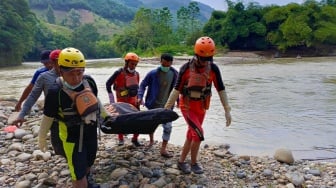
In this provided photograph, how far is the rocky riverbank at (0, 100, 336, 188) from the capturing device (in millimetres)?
5102

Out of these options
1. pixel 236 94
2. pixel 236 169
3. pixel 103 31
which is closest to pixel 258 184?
pixel 236 169

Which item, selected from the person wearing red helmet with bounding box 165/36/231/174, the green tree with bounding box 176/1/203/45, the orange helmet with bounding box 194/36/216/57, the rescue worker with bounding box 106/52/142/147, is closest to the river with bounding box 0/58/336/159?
the rescue worker with bounding box 106/52/142/147

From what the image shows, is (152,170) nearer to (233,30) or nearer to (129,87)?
(129,87)

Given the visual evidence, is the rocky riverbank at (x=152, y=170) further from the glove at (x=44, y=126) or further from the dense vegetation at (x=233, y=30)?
the dense vegetation at (x=233, y=30)

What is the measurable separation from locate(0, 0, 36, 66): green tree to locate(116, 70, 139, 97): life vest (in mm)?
57453

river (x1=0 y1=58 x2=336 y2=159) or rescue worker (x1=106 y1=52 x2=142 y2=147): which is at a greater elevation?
rescue worker (x1=106 y1=52 x2=142 y2=147)

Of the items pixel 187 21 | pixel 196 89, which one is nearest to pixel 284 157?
pixel 196 89

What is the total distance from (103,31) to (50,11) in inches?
991

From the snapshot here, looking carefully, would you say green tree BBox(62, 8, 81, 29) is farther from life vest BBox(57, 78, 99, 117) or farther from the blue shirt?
life vest BBox(57, 78, 99, 117)

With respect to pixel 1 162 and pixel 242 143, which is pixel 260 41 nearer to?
pixel 242 143

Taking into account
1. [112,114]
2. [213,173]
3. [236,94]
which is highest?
[112,114]

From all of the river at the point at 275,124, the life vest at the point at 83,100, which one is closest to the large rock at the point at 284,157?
the river at the point at 275,124

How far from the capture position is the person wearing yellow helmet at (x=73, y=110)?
3.95 meters

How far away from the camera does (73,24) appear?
163 metres
